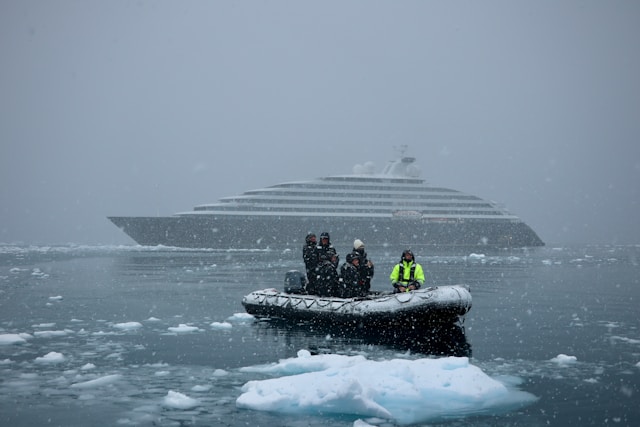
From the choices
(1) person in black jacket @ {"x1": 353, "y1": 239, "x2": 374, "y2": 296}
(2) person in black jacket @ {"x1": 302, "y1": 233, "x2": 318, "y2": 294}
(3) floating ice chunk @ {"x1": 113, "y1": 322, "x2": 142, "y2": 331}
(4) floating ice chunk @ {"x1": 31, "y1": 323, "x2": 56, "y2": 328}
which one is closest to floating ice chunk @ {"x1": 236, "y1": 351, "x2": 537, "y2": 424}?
(1) person in black jacket @ {"x1": 353, "y1": 239, "x2": 374, "y2": 296}

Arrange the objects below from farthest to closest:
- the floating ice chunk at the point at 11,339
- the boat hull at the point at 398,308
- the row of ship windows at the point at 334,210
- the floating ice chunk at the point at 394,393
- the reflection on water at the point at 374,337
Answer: the row of ship windows at the point at 334,210, the boat hull at the point at 398,308, the floating ice chunk at the point at 11,339, the reflection on water at the point at 374,337, the floating ice chunk at the point at 394,393

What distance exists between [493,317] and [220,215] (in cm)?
5234

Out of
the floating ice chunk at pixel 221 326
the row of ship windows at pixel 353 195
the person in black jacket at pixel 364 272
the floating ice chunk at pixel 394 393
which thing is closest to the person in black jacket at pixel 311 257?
the person in black jacket at pixel 364 272

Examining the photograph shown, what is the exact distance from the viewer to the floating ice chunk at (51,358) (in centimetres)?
1007

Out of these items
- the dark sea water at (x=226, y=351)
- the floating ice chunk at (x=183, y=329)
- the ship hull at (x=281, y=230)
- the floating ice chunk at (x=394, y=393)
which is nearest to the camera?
the floating ice chunk at (x=394, y=393)

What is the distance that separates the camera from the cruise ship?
6675 centimetres

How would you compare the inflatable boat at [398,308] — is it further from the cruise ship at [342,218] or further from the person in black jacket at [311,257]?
the cruise ship at [342,218]

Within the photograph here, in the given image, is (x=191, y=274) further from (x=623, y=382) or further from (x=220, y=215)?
(x=220, y=215)

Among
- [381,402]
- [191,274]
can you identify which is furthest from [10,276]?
[381,402]

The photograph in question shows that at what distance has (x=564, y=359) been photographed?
34.4 ft

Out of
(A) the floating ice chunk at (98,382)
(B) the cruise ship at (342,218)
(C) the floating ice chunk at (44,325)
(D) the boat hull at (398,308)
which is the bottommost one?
(C) the floating ice chunk at (44,325)

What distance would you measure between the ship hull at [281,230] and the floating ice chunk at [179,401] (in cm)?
5858

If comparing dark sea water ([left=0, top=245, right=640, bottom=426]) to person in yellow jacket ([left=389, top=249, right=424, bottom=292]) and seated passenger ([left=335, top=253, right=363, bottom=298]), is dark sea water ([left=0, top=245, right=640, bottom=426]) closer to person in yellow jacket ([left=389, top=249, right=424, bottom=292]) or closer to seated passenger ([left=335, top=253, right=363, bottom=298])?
seated passenger ([left=335, top=253, right=363, bottom=298])

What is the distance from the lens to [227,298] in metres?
19.7
